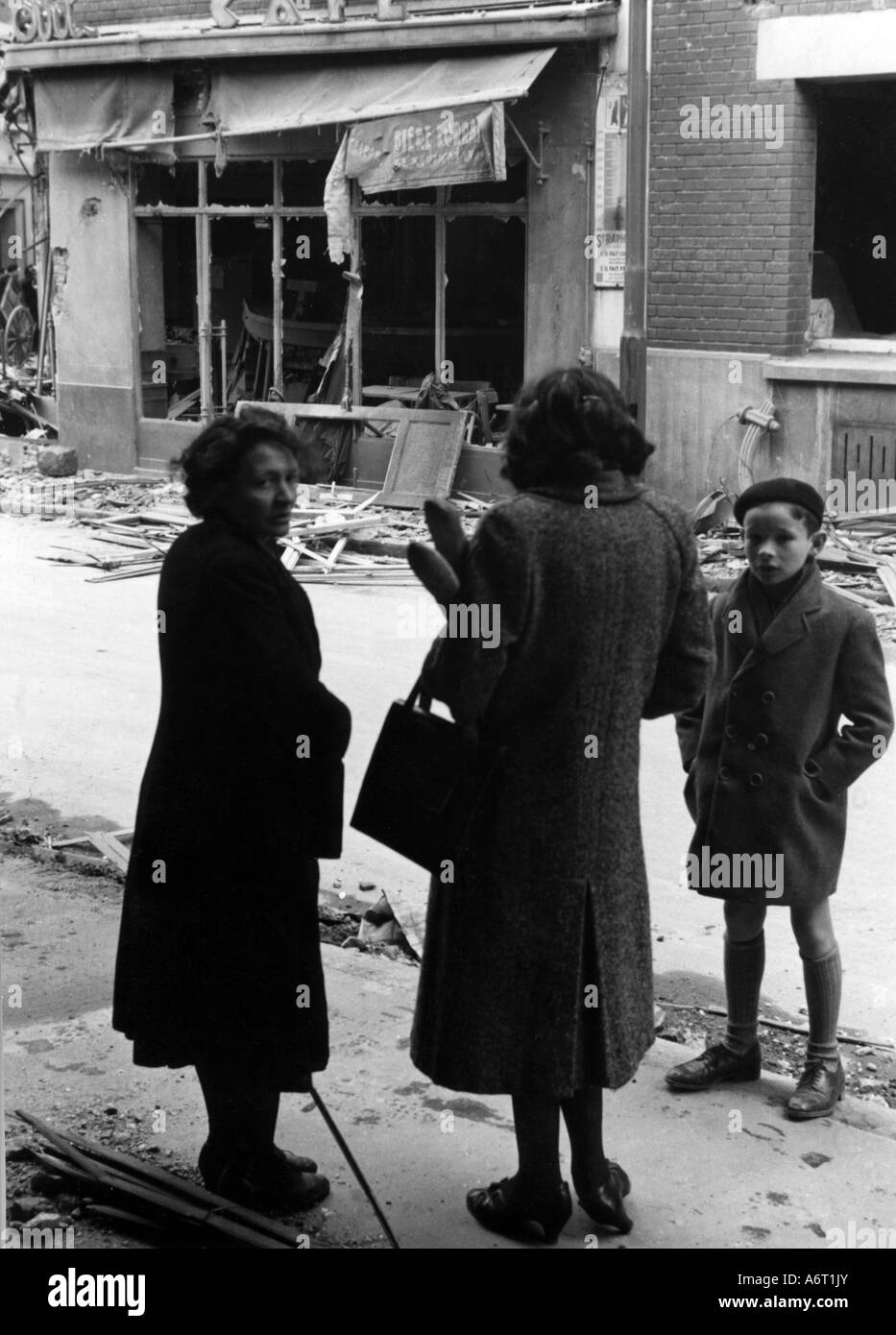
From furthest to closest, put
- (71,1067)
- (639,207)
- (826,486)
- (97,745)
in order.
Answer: (826,486) < (639,207) < (97,745) < (71,1067)

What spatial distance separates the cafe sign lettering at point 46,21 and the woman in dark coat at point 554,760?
17.2 metres

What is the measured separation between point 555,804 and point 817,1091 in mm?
1460

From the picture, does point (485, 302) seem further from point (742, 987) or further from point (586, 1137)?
point (586, 1137)

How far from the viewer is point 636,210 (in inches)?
525

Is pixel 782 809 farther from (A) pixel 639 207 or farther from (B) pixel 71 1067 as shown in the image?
(A) pixel 639 207

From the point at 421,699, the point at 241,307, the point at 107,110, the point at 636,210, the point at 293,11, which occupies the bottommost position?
the point at 421,699

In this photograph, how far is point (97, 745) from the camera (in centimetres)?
842

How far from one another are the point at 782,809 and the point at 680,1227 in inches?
43.1

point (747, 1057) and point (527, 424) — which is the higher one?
point (527, 424)

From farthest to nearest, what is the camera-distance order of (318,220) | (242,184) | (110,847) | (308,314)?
(308,314) → (242,184) → (318,220) → (110,847)

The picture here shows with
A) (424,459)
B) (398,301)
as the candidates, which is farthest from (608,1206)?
(398,301)

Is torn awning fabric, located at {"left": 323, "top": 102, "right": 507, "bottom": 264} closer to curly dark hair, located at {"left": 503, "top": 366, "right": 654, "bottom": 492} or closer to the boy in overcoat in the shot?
the boy in overcoat

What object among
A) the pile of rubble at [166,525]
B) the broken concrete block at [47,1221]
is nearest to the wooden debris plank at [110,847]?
the broken concrete block at [47,1221]
